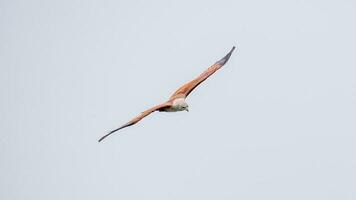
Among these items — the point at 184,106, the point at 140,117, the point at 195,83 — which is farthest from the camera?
the point at 195,83

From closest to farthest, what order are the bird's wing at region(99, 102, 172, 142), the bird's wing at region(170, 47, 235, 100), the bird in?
1. the bird's wing at region(99, 102, 172, 142)
2. the bird
3. the bird's wing at region(170, 47, 235, 100)

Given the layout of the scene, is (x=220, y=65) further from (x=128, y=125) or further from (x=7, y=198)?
(x=7, y=198)

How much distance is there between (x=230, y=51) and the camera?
33125 millimetres

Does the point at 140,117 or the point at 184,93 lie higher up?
the point at 184,93

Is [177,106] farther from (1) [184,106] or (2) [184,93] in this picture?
(2) [184,93]

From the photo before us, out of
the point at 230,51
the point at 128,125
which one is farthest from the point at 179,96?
the point at 128,125

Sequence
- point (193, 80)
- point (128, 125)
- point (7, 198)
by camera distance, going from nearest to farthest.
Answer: point (128, 125) → point (193, 80) → point (7, 198)

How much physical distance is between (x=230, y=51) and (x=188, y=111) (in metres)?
3.33

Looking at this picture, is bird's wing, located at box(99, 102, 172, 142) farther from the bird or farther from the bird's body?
the bird's body

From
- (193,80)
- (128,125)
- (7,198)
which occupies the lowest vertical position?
(128,125)

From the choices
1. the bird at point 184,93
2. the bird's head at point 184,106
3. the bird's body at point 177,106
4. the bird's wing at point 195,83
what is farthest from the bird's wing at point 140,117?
the bird's wing at point 195,83

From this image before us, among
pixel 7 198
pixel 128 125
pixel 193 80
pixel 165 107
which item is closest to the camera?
pixel 128 125

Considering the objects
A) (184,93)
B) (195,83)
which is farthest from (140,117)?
(195,83)

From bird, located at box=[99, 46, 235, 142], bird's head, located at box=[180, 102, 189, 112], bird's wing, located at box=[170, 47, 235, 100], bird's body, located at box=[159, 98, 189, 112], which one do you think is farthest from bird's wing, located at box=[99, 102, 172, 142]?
bird's wing, located at box=[170, 47, 235, 100]
